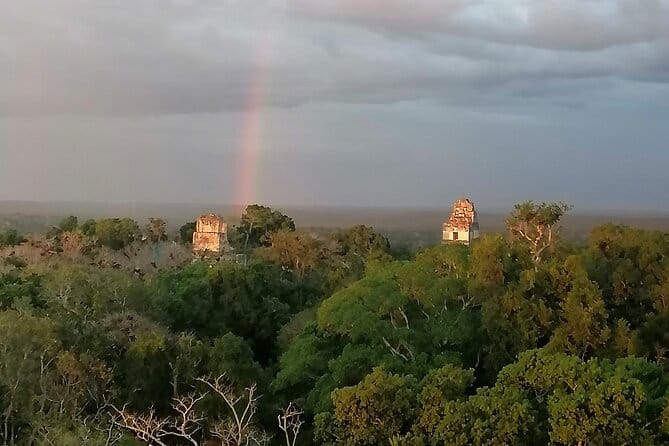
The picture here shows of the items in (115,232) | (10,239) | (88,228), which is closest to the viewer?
(10,239)

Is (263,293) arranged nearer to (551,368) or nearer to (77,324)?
(77,324)

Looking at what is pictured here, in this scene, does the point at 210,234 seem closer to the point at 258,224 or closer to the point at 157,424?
the point at 258,224

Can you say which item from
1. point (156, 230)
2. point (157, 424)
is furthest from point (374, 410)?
point (156, 230)

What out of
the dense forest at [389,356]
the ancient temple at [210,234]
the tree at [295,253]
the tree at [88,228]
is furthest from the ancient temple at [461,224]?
the tree at [88,228]

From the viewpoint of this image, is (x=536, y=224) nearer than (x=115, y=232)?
Yes

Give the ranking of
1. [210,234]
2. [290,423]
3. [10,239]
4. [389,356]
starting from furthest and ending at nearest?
[10,239], [210,234], [389,356], [290,423]

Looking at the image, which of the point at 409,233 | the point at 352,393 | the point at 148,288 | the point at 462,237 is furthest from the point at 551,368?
the point at 409,233
